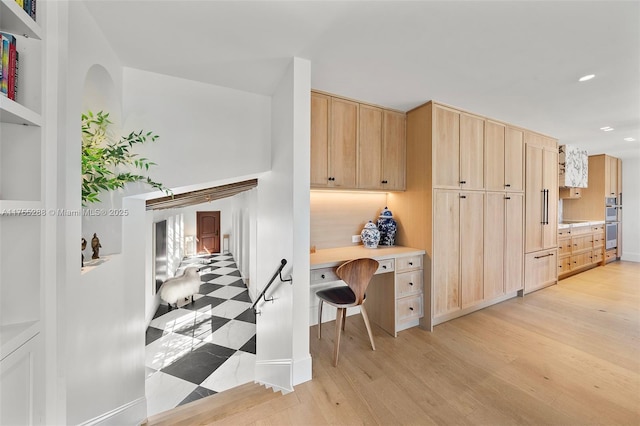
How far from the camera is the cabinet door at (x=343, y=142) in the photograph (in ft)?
7.63

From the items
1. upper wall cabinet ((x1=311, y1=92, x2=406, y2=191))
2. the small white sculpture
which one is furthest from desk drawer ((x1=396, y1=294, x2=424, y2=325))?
the small white sculpture

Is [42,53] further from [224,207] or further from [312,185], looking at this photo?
[224,207]

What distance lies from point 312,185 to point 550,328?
2971mm

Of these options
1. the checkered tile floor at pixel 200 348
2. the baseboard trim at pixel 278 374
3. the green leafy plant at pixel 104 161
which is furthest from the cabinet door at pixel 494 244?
the green leafy plant at pixel 104 161

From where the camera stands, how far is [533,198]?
11.1 ft

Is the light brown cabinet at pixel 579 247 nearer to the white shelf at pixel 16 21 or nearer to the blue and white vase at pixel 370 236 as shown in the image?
the blue and white vase at pixel 370 236

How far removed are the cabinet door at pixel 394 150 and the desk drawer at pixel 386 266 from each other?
2.69 ft

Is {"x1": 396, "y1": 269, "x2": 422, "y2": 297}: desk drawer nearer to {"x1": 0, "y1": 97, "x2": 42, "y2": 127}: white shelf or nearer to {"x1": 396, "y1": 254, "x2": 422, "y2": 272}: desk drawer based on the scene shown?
{"x1": 396, "y1": 254, "x2": 422, "y2": 272}: desk drawer

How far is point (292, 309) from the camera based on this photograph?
1781mm

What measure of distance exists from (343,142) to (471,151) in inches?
62.0

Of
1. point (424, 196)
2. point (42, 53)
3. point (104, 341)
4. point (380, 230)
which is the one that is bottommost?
point (104, 341)

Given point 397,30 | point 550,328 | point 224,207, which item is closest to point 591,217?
point 550,328

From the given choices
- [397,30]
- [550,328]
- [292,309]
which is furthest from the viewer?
[550,328]

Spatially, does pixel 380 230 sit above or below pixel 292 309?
above
